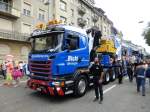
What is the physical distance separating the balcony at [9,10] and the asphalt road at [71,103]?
1910cm

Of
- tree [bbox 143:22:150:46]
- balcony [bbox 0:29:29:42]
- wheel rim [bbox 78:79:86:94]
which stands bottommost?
wheel rim [bbox 78:79:86:94]

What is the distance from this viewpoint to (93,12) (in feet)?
192

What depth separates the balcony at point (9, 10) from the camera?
27888 millimetres

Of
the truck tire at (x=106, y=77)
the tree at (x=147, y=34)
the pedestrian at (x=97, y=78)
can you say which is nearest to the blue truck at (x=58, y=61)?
the pedestrian at (x=97, y=78)

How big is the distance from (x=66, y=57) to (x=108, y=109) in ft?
8.91

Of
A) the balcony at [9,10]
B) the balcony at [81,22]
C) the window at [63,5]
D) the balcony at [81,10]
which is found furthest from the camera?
the balcony at [81,10]

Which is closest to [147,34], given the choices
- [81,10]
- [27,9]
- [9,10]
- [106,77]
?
[81,10]

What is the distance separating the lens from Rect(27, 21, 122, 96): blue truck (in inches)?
356

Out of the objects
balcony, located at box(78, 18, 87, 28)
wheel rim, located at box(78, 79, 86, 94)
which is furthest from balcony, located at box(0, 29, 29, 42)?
balcony, located at box(78, 18, 87, 28)

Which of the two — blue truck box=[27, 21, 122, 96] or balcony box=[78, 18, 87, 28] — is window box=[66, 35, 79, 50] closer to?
blue truck box=[27, 21, 122, 96]

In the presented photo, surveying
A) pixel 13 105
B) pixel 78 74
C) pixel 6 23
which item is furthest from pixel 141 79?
pixel 6 23

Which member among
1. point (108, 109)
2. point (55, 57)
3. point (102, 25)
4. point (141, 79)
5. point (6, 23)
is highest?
point (102, 25)

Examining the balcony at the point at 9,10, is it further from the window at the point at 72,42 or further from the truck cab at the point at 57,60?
the window at the point at 72,42

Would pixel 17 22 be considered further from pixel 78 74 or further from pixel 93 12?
pixel 93 12
